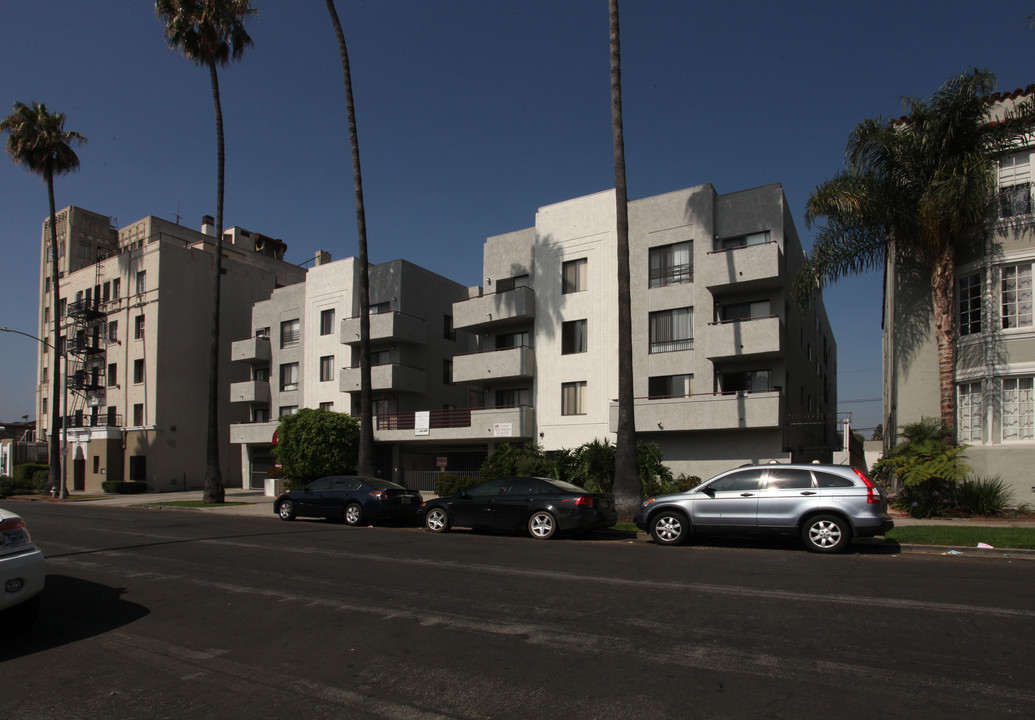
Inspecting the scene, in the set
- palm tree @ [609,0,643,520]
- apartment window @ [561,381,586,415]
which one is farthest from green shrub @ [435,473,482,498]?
palm tree @ [609,0,643,520]

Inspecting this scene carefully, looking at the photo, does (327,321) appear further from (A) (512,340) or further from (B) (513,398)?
(B) (513,398)

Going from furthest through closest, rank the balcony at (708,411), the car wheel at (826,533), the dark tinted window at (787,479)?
the balcony at (708,411)
the dark tinted window at (787,479)
the car wheel at (826,533)

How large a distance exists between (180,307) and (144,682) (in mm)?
43596

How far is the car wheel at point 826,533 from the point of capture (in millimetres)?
12312

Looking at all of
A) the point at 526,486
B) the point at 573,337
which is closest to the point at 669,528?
the point at 526,486

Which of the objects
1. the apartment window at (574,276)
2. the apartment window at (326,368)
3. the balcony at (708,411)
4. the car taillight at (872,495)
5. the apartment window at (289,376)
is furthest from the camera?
Result: the apartment window at (289,376)

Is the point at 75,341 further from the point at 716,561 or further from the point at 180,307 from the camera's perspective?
the point at 716,561

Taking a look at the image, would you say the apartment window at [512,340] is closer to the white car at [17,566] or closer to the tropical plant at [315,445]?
the tropical plant at [315,445]

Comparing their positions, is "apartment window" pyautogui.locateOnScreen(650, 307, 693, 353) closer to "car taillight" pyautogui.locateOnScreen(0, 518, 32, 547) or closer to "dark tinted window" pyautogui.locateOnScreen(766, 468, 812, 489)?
"dark tinted window" pyautogui.locateOnScreen(766, 468, 812, 489)

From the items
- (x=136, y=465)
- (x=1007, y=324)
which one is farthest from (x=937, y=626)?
(x=136, y=465)

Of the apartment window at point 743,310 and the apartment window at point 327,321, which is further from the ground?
the apartment window at point 327,321

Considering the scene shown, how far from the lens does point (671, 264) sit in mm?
27156

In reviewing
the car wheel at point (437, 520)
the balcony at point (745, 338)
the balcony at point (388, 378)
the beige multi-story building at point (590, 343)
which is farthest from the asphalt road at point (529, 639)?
the balcony at point (388, 378)

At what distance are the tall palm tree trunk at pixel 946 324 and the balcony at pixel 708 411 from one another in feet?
18.8
